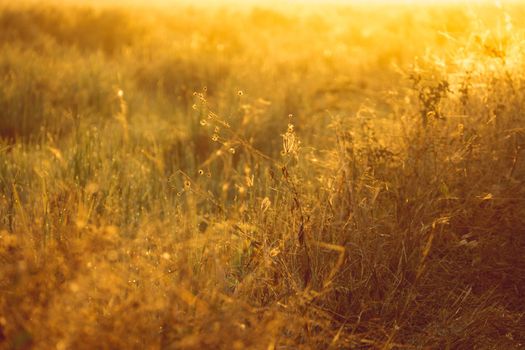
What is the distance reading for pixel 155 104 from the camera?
6.80 meters

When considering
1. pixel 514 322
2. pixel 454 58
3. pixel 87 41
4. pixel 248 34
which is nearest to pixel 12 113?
pixel 454 58

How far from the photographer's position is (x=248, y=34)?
1349 centimetres

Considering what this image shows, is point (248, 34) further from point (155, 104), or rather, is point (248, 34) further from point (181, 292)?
point (181, 292)

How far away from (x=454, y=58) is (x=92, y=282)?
8.00 feet

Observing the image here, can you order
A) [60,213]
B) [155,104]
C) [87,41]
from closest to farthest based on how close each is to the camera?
[60,213] < [155,104] < [87,41]

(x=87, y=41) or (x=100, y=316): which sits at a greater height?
(x=100, y=316)

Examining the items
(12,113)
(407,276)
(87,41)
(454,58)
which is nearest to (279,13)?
(87,41)

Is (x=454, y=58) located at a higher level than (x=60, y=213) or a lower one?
higher

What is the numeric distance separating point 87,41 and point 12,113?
233 inches

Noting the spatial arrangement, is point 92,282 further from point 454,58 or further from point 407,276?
point 454,58

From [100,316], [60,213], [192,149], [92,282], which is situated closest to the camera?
[100,316]

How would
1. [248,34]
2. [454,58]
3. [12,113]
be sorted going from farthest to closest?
[248,34], [12,113], [454,58]

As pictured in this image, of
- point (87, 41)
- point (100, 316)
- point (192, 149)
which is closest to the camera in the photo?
point (100, 316)

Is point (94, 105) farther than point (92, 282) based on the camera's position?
Yes
